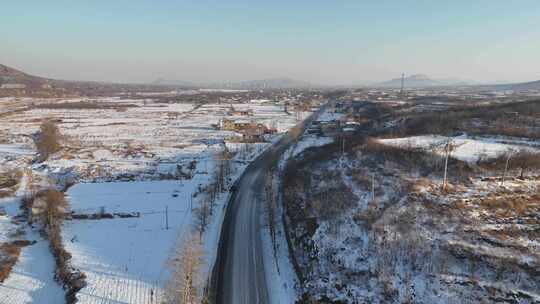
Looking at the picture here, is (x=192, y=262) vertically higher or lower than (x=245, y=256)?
higher

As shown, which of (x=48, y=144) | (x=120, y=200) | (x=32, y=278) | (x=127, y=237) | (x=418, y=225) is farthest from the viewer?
(x=48, y=144)

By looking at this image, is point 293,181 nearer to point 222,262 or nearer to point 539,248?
point 222,262

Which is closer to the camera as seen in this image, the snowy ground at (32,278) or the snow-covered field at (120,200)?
the snowy ground at (32,278)

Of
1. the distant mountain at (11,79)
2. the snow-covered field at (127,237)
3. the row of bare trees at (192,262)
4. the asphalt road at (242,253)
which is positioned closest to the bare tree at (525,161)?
the asphalt road at (242,253)

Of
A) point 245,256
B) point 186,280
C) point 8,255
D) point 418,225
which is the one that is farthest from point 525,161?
point 8,255

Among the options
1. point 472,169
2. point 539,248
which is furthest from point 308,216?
point 472,169

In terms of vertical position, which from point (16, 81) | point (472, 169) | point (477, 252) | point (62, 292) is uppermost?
point (16, 81)

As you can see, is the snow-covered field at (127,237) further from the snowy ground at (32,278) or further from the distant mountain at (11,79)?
the distant mountain at (11,79)

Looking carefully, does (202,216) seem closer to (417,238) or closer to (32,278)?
(32,278)

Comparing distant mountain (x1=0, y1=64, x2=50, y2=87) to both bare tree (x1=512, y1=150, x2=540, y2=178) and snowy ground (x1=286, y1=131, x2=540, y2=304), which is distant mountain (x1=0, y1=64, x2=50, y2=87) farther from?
bare tree (x1=512, y1=150, x2=540, y2=178)
